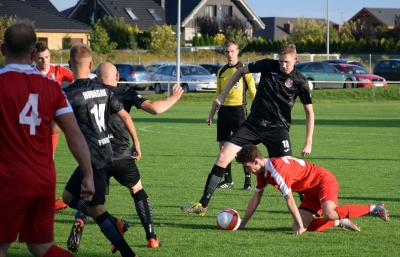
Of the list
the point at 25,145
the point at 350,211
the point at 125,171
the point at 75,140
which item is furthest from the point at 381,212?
the point at 25,145

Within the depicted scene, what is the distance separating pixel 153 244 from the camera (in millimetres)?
7297

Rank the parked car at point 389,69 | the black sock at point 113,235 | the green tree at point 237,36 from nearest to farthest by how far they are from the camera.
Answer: the black sock at point 113,235 → the parked car at point 389,69 → the green tree at point 237,36

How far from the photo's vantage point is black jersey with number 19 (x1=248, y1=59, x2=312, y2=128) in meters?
9.16

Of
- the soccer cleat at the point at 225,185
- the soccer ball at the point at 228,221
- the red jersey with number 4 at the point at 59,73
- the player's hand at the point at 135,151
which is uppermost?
the red jersey with number 4 at the point at 59,73

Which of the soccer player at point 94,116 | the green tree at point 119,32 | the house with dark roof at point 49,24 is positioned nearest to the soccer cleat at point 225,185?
the soccer player at point 94,116

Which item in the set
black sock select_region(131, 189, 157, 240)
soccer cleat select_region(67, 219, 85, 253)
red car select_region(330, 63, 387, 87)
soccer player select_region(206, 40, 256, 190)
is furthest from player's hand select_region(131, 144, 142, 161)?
red car select_region(330, 63, 387, 87)

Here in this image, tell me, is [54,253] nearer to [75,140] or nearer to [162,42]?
[75,140]

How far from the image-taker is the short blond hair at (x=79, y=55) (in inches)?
255

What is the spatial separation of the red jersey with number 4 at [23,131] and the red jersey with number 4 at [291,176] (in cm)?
341

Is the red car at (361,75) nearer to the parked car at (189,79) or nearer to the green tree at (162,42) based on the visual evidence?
the parked car at (189,79)

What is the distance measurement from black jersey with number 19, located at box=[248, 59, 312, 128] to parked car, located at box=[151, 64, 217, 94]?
2708 centimetres

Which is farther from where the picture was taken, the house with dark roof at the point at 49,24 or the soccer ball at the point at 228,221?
the house with dark roof at the point at 49,24

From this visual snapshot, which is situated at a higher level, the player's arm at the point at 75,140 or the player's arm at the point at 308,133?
the player's arm at the point at 75,140

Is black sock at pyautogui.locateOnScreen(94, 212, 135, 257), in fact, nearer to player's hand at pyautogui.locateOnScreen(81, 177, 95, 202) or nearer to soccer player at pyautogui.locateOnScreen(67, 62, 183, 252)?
soccer player at pyautogui.locateOnScreen(67, 62, 183, 252)
